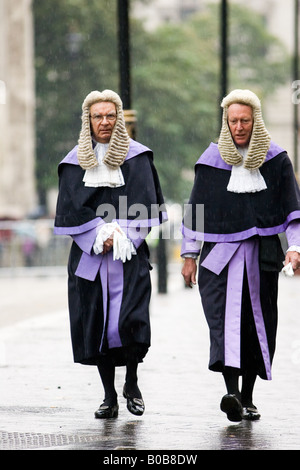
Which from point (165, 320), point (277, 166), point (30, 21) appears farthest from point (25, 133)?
point (277, 166)

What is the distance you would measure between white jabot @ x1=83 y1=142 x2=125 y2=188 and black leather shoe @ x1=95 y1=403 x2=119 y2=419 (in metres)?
1.29

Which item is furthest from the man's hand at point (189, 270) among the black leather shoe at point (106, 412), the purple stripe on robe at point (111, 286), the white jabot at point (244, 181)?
the black leather shoe at point (106, 412)

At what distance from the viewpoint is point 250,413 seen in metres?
7.85

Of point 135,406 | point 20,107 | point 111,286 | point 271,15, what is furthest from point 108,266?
point 271,15

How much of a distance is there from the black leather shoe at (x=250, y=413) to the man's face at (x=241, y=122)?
1536 mm

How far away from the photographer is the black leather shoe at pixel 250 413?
7809mm

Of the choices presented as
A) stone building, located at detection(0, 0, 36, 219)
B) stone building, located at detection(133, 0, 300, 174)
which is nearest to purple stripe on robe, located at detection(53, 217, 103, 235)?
stone building, located at detection(0, 0, 36, 219)

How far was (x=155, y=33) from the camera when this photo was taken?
54.9 m

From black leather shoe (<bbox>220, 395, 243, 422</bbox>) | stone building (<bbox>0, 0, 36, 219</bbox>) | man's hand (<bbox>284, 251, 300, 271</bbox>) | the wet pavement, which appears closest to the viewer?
the wet pavement

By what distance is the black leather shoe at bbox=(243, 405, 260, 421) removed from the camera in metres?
7.81

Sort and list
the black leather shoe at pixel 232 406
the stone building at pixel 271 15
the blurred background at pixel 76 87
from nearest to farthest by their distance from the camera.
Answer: the black leather shoe at pixel 232 406
the blurred background at pixel 76 87
the stone building at pixel 271 15

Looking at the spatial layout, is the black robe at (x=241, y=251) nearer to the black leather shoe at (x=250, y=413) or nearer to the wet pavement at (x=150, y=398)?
the black leather shoe at (x=250, y=413)

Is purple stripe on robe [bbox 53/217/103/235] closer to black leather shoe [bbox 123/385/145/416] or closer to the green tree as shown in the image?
black leather shoe [bbox 123/385/145/416]
